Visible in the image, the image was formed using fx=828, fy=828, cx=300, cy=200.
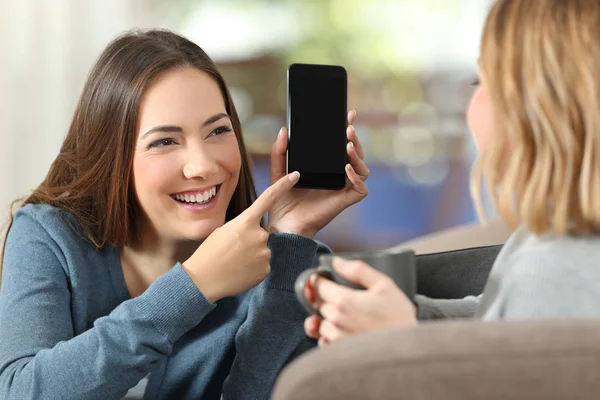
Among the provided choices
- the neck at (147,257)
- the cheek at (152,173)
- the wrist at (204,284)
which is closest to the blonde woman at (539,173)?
the wrist at (204,284)

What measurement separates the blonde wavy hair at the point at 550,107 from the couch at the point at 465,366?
0.19 meters

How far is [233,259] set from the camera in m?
1.25

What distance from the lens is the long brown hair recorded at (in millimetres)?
1440

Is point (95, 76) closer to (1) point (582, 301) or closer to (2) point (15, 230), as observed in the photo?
(2) point (15, 230)

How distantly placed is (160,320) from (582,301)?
614 mm

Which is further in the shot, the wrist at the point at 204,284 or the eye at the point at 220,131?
the eye at the point at 220,131

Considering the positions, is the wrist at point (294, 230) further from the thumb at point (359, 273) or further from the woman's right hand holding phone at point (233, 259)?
the thumb at point (359, 273)

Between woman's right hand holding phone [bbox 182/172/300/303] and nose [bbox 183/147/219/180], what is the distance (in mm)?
157

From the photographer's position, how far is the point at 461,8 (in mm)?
4547

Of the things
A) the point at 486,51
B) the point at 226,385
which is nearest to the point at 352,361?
the point at 486,51

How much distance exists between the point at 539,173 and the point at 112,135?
82 centimetres

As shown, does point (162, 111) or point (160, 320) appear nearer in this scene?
point (160, 320)

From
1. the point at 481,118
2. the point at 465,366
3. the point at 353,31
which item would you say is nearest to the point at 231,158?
the point at 481,118

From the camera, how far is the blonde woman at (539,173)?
843 mm
